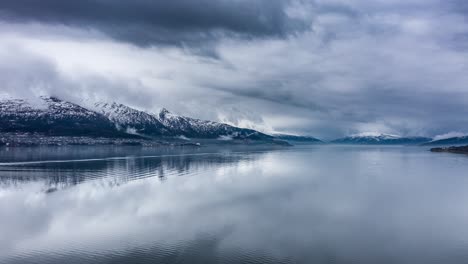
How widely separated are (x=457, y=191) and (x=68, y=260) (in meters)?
44.0

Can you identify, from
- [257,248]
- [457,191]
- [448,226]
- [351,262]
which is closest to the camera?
[351,262]

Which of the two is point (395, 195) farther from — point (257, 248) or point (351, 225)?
point (257, 248)

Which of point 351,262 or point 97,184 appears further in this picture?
point 97,184

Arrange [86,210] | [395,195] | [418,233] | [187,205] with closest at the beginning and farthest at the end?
[418,233] < [86,210] < [187,205] < [395,195]

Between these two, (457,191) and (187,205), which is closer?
(187,205)

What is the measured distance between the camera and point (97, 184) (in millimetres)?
44531

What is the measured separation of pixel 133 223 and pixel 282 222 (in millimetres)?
11039

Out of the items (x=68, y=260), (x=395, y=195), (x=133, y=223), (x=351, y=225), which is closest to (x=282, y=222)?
(x=351, y=225)

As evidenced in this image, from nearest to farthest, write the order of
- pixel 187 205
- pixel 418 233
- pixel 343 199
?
pixel 418 233, pixel 187 205, pixel 343 199

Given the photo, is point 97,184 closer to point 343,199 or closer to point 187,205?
point 187,205

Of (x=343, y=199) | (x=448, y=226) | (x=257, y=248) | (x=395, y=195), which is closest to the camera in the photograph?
(x=257, y=248)

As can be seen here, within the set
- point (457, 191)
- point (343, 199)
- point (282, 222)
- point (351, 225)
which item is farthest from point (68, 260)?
point (457, 191)

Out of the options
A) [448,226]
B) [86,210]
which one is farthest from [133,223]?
[448,226]

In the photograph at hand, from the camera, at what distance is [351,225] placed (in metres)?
25.7
